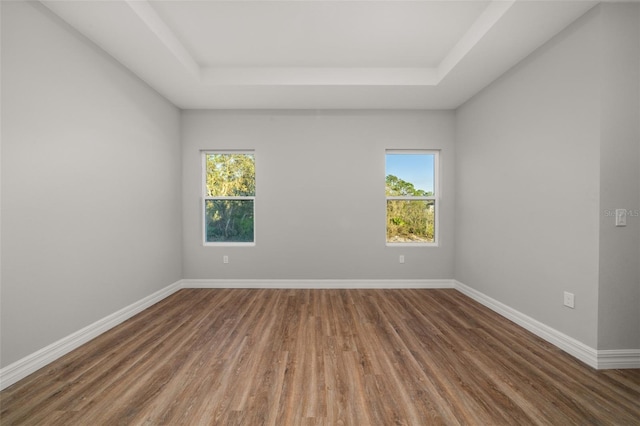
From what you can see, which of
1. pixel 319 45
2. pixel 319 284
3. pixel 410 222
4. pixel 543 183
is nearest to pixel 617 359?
pixel 543 183

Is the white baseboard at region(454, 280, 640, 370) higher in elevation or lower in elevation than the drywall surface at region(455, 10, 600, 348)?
lower

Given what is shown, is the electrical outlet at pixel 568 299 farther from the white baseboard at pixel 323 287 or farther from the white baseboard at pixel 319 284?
the white baseboard at pixel 319 284

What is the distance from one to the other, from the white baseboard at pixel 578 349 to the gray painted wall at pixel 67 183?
4.26 m

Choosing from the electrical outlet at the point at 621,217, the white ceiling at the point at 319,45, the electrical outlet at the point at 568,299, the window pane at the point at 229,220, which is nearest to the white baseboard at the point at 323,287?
the electrical outlet at the point at 568,299

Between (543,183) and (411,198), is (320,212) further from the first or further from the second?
(543,183)

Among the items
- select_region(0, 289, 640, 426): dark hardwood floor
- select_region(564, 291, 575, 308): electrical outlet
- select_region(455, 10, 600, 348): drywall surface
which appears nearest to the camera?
select_region(0, 289, 640, 426): dark hardwood floor

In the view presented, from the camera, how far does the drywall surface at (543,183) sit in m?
2.05

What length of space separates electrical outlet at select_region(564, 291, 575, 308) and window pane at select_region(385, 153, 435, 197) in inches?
86.6

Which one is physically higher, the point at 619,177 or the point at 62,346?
the point at 619,177

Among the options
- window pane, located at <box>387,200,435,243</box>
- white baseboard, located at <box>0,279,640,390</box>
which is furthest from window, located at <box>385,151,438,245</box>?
white baseboard, located at <box>0,279,640,390</box>

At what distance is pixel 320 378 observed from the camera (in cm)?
183

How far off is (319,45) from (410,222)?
2.80m

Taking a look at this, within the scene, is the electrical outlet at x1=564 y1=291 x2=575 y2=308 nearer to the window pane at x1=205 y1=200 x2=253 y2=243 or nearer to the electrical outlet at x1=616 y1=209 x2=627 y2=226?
the electrical outlet at x1=616 y1=209 x2=627 y2=226

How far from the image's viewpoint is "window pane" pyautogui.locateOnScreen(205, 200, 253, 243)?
4117 mm
